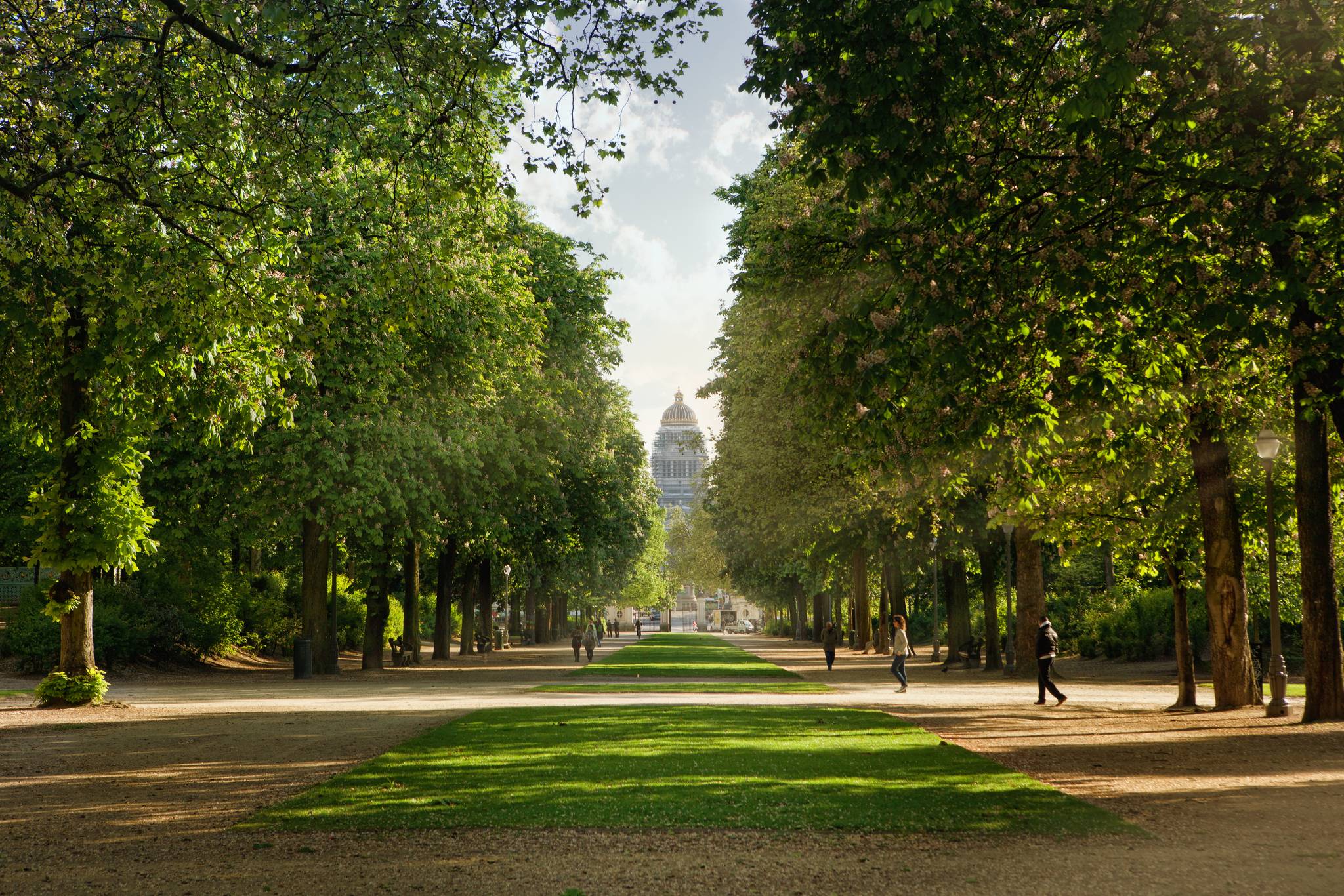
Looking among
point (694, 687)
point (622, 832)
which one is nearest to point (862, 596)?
point (694, 687)

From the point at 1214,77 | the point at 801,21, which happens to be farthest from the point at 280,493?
the point at 1214,77

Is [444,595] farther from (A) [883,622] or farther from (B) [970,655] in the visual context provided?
(A) [883,622]

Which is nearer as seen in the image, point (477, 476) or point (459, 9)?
point (459, 9)

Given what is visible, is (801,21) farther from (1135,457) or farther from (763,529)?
(763,529)

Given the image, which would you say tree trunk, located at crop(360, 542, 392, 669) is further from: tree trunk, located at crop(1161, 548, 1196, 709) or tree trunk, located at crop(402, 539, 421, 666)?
tree trunk, located at crop(1161, 548, 1196, 709)

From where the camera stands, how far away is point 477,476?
3103 cm

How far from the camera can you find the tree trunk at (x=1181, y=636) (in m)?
20.7

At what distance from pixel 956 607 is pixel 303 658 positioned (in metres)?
21.8

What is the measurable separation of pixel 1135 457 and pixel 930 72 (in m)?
11.3

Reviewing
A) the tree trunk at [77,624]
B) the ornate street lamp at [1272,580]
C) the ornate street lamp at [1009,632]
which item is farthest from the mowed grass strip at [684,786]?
the ornate street lamp at [1009,632]

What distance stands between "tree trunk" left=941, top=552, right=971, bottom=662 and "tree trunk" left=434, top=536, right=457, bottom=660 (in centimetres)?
1667

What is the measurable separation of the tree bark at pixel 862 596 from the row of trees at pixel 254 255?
1894 centimetres

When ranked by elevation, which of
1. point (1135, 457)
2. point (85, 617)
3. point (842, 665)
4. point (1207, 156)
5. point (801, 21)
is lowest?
point (842, 665)

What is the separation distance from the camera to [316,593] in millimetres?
30344
